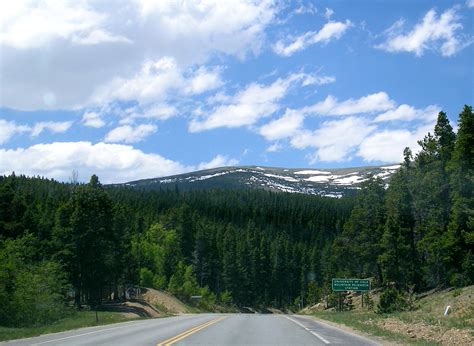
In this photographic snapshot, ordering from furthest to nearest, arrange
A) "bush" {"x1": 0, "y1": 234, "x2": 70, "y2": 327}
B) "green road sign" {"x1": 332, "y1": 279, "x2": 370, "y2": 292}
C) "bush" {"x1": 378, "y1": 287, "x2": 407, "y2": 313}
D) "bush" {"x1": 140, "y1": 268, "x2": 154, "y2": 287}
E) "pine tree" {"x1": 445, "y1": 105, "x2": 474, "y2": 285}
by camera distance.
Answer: "bush" {"x1": 140, "y1": 268, "x2": 154, "y2": 287}, "green road sign" {"x1": 332, "y1": 279, "x2": 370, "y2": 292}, "pine tree" {"x1": 445, "y1": 105, "x2": 474, "y2": 285}, "bush" {"x1": 378, "y1": 287, "x2": 407, "y2": 313}, "bush" {"x1": 0, "y1": 234, "x2": 70, "y2": 327}

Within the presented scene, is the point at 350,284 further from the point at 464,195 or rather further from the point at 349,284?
the point at 464,195

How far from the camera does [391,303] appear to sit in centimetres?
4159

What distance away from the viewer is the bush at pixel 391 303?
135 feet

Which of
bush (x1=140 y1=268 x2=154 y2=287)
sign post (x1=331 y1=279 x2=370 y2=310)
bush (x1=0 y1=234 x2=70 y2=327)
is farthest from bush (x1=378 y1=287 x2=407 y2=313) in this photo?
bush (x1=140 y1=268 x2=154 y2=287)

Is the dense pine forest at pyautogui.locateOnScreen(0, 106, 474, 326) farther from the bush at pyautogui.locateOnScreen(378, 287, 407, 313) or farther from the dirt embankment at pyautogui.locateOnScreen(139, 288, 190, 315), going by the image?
the bush at pyautogui.locateOnScreen(378, 287, 407, 313)

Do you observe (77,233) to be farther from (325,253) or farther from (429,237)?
(325,253)

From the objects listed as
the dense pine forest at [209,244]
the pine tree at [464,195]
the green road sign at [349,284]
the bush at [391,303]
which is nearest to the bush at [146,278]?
the dense pine forest at [209,244]

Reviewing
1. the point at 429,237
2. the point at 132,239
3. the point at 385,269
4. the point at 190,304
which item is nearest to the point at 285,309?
the point at 190,304

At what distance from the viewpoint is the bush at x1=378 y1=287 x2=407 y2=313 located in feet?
135

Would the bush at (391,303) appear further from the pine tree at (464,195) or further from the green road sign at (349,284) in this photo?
the green road sign at (349,284)

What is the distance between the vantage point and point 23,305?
39.2 meters

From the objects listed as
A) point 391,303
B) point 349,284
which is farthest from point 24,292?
point 349,284

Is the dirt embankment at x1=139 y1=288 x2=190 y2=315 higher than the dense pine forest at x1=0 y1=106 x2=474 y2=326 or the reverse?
the reverse

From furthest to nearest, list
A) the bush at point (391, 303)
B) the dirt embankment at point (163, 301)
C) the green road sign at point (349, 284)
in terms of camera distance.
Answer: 1. the dirt embankment at point (163, 301)
2. the green road sign at point (349, 284)
3. the bush at point (391, 303)
